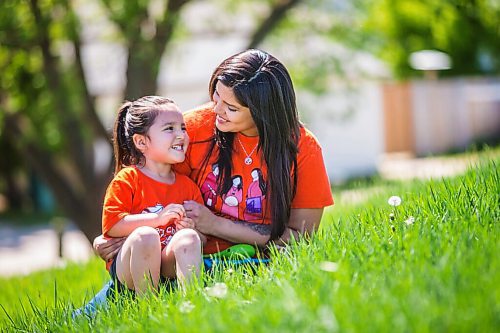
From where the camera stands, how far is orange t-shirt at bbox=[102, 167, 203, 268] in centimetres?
396

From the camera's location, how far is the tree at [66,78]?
384 inches

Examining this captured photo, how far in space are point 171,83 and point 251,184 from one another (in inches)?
672

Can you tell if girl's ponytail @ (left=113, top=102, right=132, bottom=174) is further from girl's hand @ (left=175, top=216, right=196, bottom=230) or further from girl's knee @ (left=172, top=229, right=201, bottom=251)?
girl's knee @ (left=172, top=229, right=201, bottom=251)

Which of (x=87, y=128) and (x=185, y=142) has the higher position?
(x=185, y=142)

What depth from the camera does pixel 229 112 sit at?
163 inches

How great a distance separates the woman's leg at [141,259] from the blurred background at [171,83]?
6072 millimetres

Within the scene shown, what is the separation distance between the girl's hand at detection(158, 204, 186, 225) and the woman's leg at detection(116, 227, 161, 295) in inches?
7.3

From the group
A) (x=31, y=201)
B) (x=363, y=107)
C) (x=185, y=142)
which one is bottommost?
(x=31, y=201)

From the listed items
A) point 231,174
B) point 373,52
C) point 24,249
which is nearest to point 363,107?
point 373,52

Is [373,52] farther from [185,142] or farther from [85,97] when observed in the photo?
[185,142]

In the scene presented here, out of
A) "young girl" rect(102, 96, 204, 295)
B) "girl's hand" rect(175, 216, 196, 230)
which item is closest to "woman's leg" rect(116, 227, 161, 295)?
"young girl" rect(102, 96, 204, 295)

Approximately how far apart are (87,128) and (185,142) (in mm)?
8084

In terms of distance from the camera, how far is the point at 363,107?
2306 centimetres

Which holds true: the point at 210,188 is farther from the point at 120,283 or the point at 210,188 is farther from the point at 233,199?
the point at 120,283
